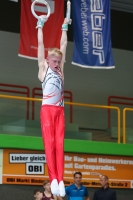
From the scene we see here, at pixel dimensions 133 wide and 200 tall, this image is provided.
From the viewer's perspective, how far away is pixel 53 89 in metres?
6.13

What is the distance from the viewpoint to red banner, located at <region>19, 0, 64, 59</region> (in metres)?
11.5

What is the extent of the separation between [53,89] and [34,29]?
5.90 meters

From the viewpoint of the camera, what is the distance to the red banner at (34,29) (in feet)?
37.8

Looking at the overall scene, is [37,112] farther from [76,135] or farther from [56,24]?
[56,24]

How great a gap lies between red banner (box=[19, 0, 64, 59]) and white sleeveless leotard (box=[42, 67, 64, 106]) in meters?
5.38

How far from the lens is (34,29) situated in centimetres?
1183

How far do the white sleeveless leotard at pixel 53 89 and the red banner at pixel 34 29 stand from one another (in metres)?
5.38

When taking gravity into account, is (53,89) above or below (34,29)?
below

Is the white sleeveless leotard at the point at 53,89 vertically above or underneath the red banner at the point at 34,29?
underneath

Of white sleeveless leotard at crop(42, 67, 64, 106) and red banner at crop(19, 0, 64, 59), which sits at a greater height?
red banner at crop(19, 0, 64, 59)

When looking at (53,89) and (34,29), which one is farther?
(34,29)

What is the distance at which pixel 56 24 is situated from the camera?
11.9 m

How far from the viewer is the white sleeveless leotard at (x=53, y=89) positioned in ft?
20.0

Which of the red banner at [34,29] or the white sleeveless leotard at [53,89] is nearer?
the white sleeveless leotard at [53,89]
